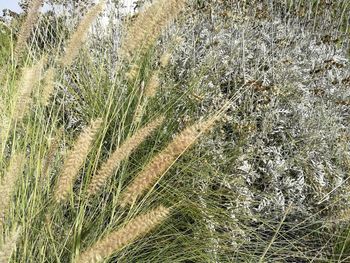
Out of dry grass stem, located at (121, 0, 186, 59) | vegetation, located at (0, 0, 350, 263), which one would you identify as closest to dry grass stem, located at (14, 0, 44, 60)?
vegetation, located at (0, 0, 350, 263)

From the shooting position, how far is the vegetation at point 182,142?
1.76 metres

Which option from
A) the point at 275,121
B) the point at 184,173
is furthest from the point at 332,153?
the point at 184,173

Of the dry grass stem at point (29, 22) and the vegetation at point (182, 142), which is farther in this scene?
the dry grass stem at point (29, 22)

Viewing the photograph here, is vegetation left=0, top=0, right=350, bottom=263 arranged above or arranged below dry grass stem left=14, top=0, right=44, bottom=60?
below

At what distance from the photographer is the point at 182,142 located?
1437 millimetres

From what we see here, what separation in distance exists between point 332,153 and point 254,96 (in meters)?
0.58

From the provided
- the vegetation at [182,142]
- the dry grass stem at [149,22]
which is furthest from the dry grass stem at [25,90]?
the dry grass stem at [149,22]

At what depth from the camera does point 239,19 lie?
4.17 m

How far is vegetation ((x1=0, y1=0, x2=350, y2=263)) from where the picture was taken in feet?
5.77

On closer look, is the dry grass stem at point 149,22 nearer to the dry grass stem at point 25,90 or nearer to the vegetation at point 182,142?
the vegetation at point 182,142

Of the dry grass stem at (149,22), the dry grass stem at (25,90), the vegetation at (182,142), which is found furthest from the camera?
the dry grass stem at (149,22)

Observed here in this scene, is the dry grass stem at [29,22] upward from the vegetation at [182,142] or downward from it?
upward

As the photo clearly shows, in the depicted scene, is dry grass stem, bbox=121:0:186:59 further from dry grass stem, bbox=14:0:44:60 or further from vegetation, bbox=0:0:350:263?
dry grass stem, bbox=14:0:44:60

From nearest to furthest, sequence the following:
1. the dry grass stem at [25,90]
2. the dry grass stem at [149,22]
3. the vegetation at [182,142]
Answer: the dry grass stem at [25,90] → the vegetation at [182,142] → the dry grass stem at [149,22]
